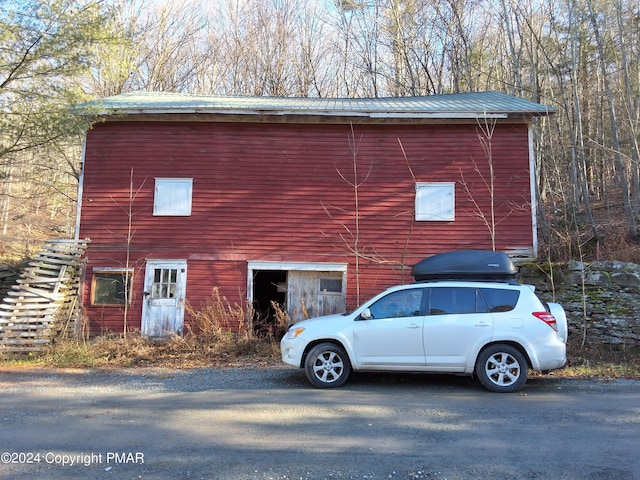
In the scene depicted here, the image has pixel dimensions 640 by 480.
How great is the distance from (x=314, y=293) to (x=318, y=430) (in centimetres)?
760

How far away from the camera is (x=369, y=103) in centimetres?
1412

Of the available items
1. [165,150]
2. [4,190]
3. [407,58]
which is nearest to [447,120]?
[165,150]

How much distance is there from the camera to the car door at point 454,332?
6.40 meters

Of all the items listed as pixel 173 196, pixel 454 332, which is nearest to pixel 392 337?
pixel 454 332

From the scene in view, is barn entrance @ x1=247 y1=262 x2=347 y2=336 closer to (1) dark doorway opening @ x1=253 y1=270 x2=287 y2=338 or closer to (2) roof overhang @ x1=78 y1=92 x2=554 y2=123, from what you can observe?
(1) dark doorway opening @ x1=253 y1=270 x2=287 y2=338

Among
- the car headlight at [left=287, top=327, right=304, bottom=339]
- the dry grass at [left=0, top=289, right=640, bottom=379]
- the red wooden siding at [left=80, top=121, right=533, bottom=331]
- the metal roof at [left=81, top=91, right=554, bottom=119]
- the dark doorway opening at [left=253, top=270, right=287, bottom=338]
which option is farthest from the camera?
the dark doorway opening at [left=253, top=270, right=287, bottom=338]

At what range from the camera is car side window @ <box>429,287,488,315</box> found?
21.6 ft

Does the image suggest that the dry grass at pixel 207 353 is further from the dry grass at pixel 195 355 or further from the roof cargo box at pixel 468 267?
the roof cargo box at pixel 468 267

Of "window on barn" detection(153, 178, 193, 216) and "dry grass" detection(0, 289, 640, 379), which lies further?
"window on barn" detection(153, 178, 193, 216)

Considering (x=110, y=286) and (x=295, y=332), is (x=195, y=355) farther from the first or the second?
(x=110, y=286)

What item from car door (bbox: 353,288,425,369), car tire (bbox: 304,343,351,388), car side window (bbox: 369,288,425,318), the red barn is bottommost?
car tire (bbox: 304,343,351,388)

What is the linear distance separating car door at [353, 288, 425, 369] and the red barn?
5166 millimetres

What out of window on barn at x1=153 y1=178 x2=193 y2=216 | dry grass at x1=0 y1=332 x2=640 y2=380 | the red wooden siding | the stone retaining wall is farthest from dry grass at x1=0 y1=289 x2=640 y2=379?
window on barn at x1=153 y1=178 x2=193 y2=216

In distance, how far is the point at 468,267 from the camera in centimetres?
722
